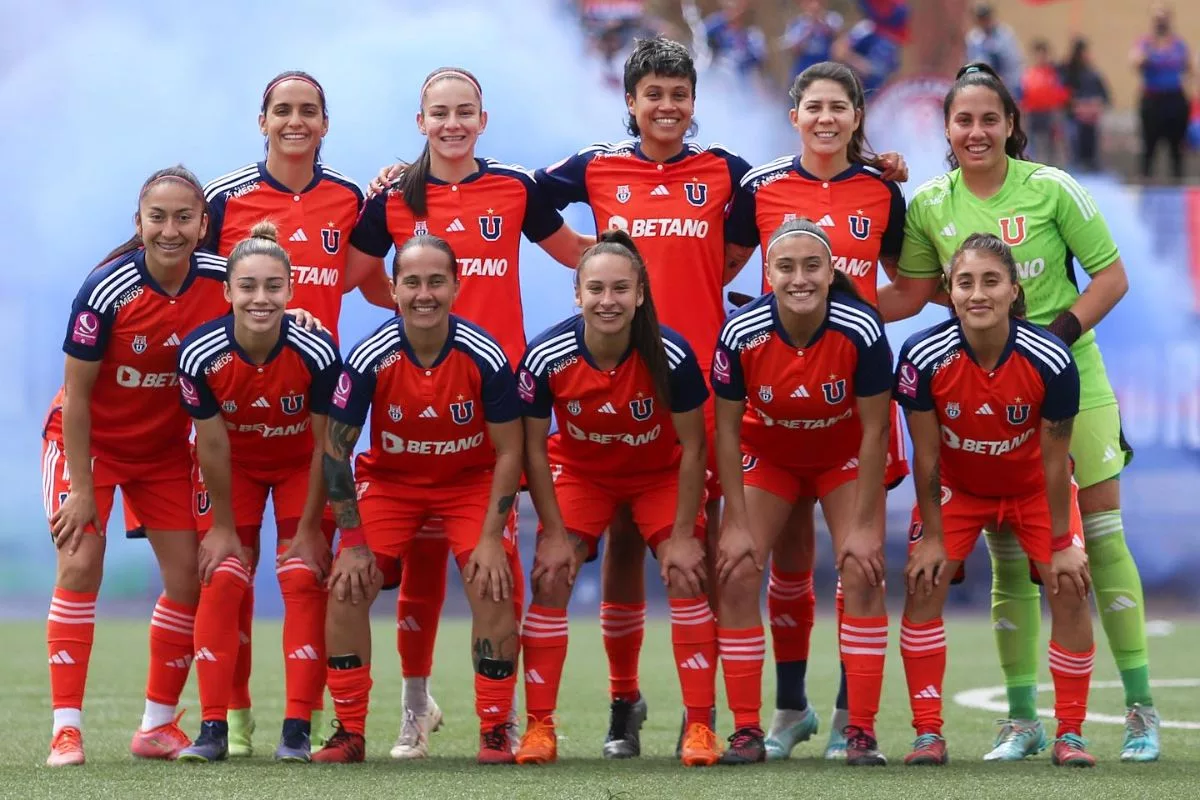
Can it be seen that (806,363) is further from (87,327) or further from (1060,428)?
(87,327)

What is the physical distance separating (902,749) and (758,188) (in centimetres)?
195

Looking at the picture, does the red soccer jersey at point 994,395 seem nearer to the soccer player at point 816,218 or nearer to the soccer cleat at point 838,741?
the soccer player at point 816,218

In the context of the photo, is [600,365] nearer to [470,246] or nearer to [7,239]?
[470,246]

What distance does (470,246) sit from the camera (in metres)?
5.78

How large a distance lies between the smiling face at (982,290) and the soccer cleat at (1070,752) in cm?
126

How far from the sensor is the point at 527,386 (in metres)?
5.34

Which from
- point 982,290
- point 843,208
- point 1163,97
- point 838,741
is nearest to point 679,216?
point 843,208

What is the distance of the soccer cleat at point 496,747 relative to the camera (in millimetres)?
5281

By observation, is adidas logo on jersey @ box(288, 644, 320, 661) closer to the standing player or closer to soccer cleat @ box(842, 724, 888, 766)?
the standing player

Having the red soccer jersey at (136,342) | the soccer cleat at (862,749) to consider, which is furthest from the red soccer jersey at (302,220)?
the soccer cleat at (862,749)

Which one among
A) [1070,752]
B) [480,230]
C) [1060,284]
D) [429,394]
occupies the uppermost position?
[480,230]

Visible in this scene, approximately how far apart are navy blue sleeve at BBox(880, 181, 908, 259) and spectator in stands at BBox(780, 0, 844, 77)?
8980mm

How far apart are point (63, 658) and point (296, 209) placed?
165 cm

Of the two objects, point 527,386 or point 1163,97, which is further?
point 1163,97
